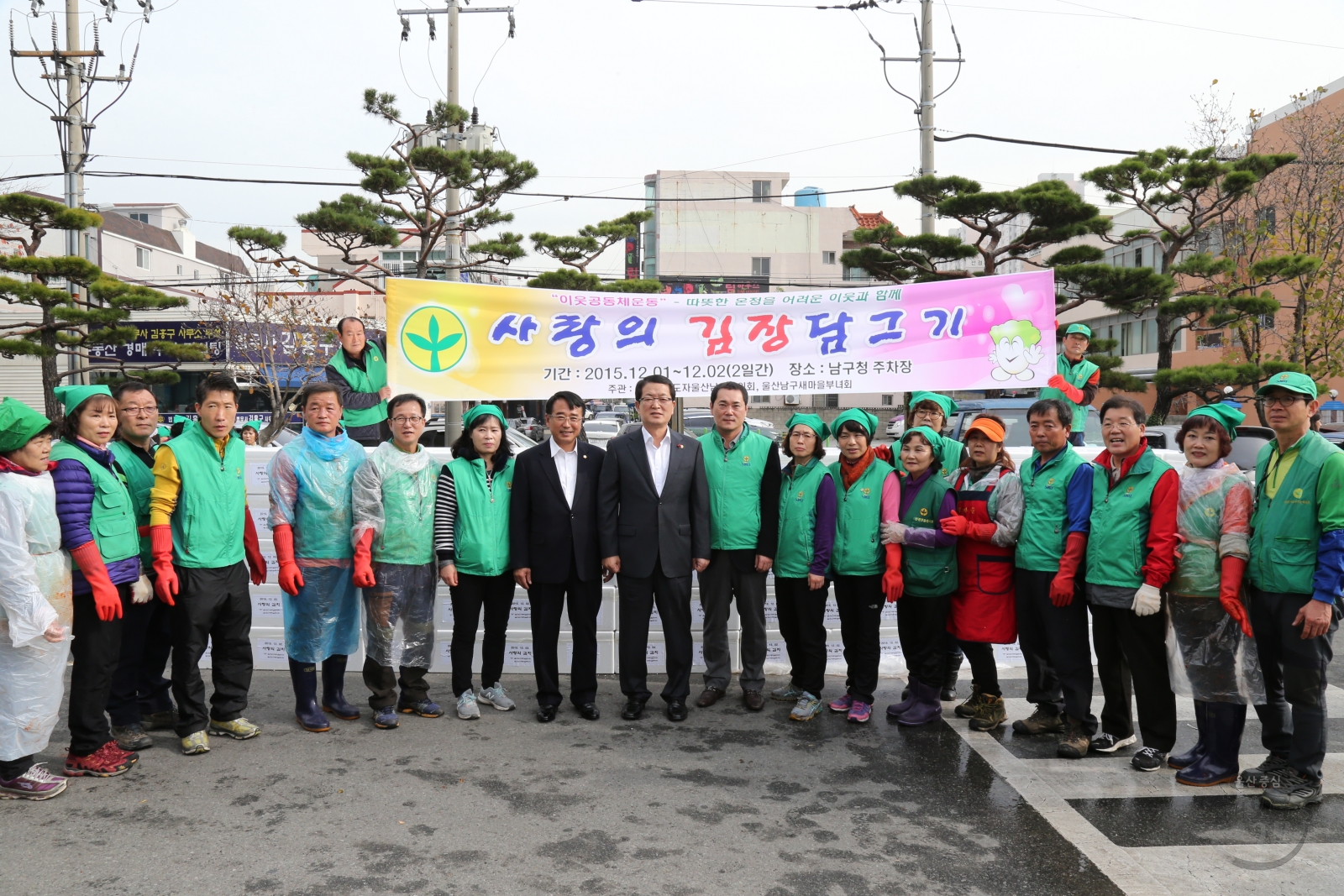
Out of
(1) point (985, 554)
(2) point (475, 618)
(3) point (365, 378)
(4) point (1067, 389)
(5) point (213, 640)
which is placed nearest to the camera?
(5) point (213, 640)

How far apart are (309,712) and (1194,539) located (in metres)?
4.22

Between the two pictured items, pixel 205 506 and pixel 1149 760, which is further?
pixel 205 506

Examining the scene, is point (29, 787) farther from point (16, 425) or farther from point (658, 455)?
point (658, 455)

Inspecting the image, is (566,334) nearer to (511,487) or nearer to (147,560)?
(511,487)

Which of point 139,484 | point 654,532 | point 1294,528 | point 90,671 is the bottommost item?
point 90,671

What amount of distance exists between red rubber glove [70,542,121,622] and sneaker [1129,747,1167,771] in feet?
14.8

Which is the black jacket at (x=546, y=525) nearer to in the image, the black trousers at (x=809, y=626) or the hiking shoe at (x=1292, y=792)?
the black trousers at (x=809, y=626)

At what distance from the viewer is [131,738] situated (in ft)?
14.3

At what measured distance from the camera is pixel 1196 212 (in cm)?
1764

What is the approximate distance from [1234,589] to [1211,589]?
0.38 feet

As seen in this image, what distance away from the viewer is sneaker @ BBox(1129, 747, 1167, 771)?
164 inches

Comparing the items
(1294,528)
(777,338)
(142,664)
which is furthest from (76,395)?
(1294,528)

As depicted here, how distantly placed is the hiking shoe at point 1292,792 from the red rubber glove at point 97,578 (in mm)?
4804

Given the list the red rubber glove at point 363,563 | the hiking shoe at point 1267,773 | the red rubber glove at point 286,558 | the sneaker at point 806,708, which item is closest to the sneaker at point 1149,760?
the hiking shoe at point 1267,773
